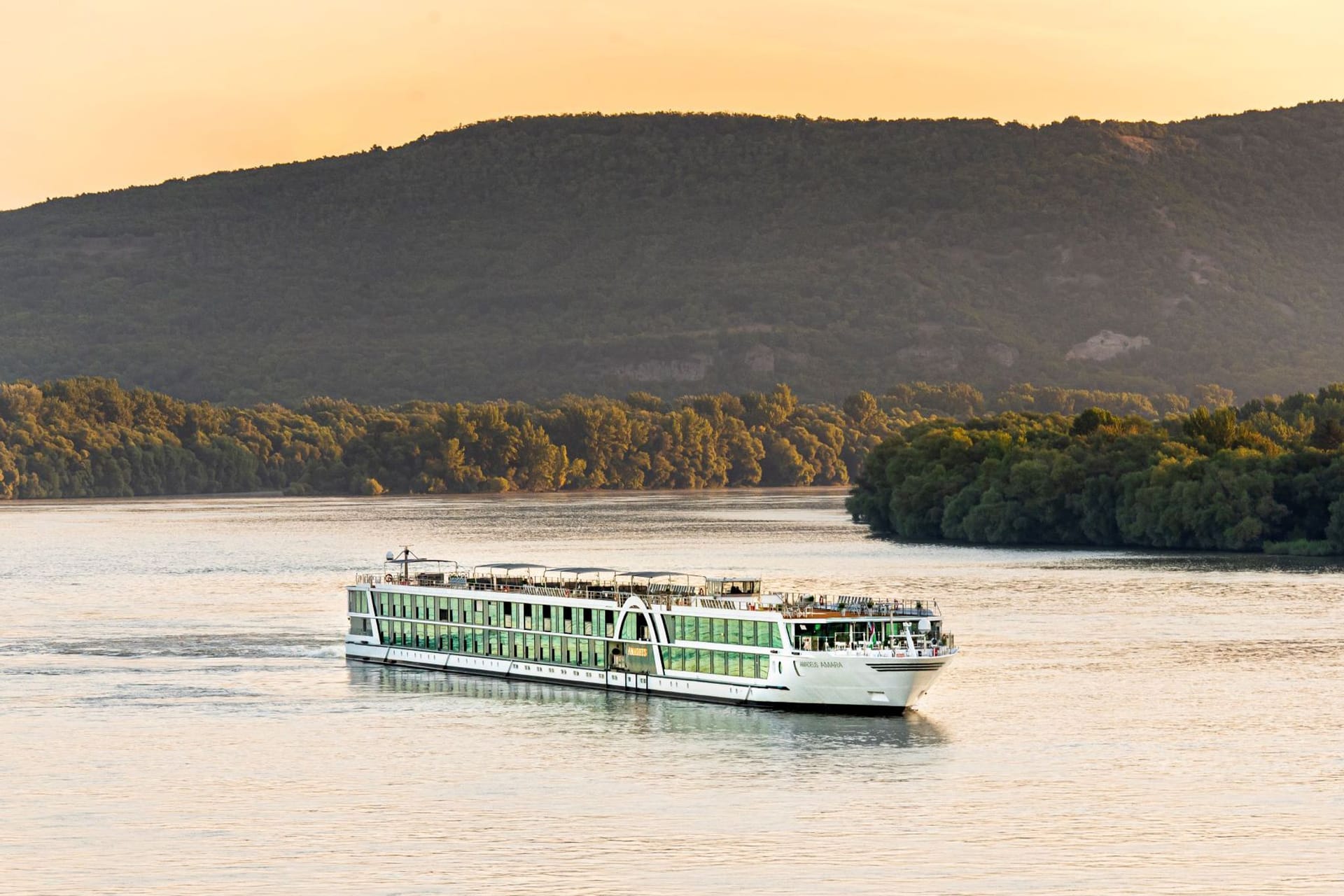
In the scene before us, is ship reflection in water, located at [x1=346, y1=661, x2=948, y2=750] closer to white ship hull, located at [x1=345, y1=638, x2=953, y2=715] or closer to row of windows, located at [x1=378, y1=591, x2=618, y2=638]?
white ship hull, located at [x1=345, y1=638, x2=953, y2=715]

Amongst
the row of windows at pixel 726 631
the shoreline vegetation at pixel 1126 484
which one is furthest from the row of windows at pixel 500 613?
the shoreline vegetation at pixel 1126 484

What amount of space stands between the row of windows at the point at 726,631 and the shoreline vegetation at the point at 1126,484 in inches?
2728

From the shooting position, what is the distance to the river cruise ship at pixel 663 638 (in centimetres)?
6106

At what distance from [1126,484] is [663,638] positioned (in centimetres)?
7698

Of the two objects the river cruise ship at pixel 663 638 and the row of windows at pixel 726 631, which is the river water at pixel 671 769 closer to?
the river cruise ship at pixel 663 638

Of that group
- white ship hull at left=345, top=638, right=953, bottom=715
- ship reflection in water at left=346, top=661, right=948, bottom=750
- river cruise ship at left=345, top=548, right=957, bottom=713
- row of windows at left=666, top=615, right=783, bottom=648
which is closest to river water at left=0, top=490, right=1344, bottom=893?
ship reflection in water at left=346, top=661, right=948, bottom=750

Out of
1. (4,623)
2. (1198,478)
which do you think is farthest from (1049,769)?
(1198,478)

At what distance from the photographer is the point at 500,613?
7250 cm

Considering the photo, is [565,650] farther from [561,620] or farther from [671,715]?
[671,715]

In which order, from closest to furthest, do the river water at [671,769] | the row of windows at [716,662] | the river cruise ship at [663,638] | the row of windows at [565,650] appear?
the river water at [671,769], the river cruise ship at [663,638], the row of windows at [716,662], the row of windows at [565,650]

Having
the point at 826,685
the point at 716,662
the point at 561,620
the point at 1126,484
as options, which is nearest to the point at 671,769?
the point at 826,685

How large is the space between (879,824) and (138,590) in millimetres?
66121

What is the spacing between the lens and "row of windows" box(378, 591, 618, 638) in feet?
225

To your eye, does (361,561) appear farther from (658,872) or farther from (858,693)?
(658,872)
